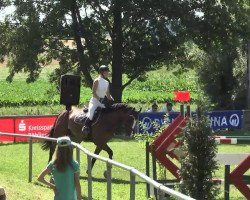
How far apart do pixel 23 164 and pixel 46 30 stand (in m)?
19.3

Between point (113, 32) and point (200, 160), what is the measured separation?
2742 centimetres

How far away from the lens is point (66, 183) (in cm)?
721

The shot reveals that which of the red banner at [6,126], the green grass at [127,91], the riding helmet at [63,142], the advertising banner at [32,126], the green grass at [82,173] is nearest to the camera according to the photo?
the riding helmet at [63,142]

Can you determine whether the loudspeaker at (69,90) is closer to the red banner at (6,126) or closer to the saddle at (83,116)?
the saddle at (83,116)

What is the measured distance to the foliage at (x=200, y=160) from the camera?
A: 30.4 ft

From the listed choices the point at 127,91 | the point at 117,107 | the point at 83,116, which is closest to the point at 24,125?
the point at 83,116

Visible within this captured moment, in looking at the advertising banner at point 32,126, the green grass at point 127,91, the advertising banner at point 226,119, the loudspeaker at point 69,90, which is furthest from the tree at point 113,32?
the loudspeaker at point 69,90

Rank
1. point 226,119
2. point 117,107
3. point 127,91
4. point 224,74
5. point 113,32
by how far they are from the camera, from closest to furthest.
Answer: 1. point 117,107
2. point 226,119
3. point 113,32
4. point 224,74
5. point 127,91

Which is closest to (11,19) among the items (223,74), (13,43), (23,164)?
(13,43)

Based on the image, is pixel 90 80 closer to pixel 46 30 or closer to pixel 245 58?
pixel 46 30

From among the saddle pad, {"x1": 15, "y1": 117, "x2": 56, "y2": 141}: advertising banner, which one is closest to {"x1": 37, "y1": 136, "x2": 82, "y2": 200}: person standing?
the saddle pad

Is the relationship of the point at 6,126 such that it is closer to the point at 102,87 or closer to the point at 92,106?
the point at 92,106

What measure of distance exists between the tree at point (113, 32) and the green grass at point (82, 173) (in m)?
11.1

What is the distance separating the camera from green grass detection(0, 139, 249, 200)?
444 inches
